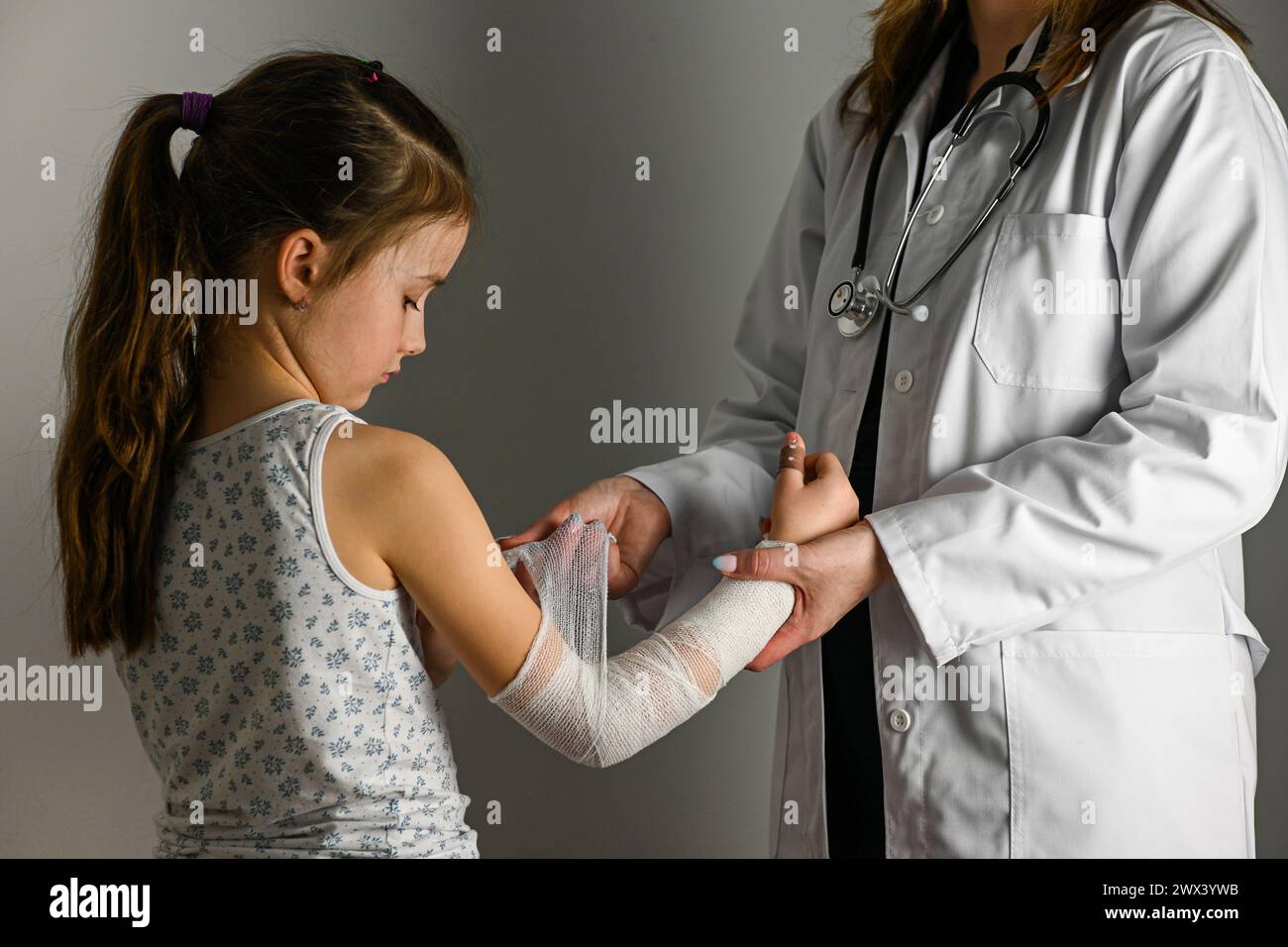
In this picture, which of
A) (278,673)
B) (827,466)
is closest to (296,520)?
(278,673)

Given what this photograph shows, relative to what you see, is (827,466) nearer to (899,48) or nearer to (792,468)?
(792,468)

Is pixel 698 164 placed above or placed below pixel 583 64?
below

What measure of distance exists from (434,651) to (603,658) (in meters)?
0.14

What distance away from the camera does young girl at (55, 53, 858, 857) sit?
852 millimetres

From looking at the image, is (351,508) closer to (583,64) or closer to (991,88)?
(991,88)

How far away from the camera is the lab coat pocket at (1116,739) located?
3.10ft

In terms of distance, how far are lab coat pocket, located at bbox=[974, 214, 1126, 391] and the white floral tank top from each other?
0.55 metres

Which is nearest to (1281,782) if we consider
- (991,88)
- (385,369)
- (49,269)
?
(991,88)

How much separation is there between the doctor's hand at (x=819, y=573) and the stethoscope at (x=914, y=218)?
0.71 feet

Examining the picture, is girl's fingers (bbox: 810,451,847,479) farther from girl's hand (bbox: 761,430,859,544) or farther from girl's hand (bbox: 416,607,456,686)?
girl's hand (bbox: 416,607,456,686)

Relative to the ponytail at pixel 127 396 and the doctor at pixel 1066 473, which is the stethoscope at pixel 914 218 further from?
the ponytail at pixel 127 396

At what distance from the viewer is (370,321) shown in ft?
3.13
